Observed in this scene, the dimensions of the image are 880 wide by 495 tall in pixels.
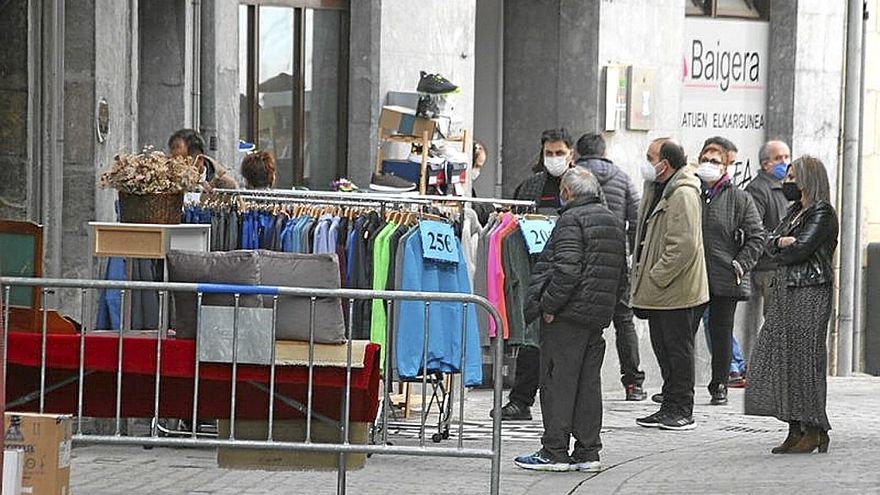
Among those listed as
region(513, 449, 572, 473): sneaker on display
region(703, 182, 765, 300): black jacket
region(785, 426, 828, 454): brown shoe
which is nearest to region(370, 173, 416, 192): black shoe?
region(703, 182, 765, 300): black jacket

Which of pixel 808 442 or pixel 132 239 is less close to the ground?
pixel 132 239

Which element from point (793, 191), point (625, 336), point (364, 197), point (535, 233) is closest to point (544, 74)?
point (625, 336)

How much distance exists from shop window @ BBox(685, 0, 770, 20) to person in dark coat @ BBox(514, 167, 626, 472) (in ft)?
26.0

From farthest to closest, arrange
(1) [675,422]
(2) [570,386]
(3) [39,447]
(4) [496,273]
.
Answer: (1) [675,422], (4) [496,273], (2) [570,386], (3) [39,447]

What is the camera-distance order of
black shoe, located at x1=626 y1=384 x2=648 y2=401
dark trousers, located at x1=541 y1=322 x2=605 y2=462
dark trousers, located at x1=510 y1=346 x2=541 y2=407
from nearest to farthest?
1. dark trousers, located at x1=541 y1=322 x2=605 y2=462
2. dark trousers, located at x1=510 y1=346 x2=541 y2=407
3. black shoe, located at x1=626 y1=384 x2=648 y2=401

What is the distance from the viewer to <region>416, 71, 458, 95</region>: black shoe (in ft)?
52.2

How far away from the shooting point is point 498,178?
18.2m

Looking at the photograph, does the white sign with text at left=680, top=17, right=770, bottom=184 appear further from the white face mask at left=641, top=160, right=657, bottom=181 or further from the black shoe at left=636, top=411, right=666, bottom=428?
the black shoe at left=636, top=411, right=666, bottom=428

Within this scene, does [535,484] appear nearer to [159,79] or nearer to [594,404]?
[594,404]

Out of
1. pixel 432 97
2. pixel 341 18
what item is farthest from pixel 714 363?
pixel 341 18

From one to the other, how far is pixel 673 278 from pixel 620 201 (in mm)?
1448

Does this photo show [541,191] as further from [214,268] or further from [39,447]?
[39,447]

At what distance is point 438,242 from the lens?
12.3m

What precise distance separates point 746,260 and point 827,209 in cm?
330
